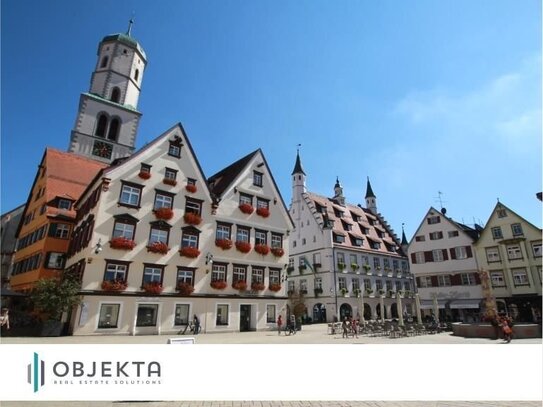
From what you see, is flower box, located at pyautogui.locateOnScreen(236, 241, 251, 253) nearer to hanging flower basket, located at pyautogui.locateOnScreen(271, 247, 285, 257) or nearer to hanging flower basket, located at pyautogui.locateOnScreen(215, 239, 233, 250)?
hanging flower basket, located at pyautogui.locateOnScreen(215, 239, 233, 250)

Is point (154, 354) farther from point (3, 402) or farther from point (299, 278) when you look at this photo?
point (299, 278)

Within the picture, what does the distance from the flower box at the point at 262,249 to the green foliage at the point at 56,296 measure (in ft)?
50.1

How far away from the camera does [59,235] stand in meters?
29.7

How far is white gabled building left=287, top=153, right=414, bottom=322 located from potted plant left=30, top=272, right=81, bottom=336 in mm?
31269

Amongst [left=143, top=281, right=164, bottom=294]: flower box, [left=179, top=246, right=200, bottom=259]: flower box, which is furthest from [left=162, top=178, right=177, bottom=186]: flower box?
[left=143, top=281, right=164, bottom=294]: flower box

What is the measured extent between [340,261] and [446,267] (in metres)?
13.9

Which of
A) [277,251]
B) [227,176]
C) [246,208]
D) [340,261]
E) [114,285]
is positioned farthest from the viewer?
[340,261]

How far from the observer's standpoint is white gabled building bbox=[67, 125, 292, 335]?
2314cm

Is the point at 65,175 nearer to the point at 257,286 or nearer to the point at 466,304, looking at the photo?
the point at 257,286

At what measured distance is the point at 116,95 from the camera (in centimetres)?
5506

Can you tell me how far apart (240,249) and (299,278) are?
849 inches

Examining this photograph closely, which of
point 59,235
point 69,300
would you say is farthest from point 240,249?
point 59,235

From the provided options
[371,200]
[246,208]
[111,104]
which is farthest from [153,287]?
[371,200]

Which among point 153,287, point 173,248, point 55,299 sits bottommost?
point 55,299
